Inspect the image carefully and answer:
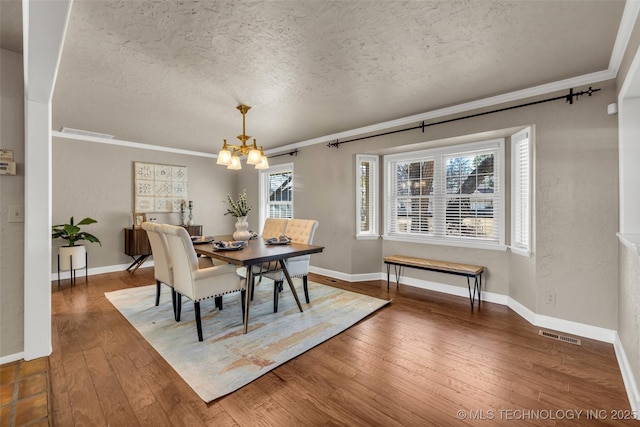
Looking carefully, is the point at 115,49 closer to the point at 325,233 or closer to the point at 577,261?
the point at 325,233

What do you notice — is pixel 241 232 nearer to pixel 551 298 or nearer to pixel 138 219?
pixel 138 219

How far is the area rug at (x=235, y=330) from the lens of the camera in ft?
6.84

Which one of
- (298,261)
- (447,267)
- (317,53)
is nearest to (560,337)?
(447,267)

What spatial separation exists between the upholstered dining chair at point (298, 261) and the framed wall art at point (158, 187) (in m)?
3.14

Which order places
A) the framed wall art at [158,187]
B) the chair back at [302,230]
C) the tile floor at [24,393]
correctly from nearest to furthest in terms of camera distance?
the tile floor at [24,393] < the chair back at [302,230] < the framed wall art at [158,187]

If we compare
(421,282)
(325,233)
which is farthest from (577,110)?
(325,233)

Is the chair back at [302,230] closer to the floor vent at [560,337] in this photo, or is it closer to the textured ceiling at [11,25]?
the floor vent at [560,337]

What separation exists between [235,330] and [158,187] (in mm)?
4171

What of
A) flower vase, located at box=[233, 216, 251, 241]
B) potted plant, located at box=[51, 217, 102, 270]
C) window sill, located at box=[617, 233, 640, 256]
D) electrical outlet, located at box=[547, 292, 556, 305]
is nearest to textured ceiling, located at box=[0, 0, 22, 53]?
flower vase, located at box=[233, 216, 251, 241]

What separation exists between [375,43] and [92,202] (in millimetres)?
5410

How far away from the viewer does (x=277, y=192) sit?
6168 mm

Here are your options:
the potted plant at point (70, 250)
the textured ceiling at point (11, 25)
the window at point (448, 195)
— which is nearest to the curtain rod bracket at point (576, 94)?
the window at point (448, 195)

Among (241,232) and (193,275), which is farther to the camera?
(241,232)

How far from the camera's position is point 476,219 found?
3775 mm
